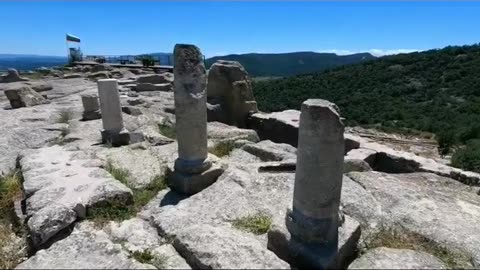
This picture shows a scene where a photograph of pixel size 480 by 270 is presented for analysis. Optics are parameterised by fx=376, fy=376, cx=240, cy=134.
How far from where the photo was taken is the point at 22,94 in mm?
12102

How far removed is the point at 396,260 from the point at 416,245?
74 cm

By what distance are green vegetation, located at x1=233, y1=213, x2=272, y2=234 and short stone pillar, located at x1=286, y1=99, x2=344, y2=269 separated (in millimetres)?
470

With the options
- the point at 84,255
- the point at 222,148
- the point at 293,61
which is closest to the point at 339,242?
the point at 84,255

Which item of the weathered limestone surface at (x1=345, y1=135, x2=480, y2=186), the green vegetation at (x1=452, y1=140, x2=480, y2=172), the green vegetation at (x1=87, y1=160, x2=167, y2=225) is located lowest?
the green vegetation at (x1=452, y1=140, x2=480, y2=172)

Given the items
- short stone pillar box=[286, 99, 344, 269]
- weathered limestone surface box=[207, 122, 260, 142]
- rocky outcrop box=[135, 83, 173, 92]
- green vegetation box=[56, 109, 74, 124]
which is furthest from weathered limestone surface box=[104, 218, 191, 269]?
rocky outcrop box=[135, 83, 173, 92]

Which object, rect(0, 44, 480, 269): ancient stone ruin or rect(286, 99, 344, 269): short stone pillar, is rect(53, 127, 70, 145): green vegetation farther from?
rect(286, 99, 344, 269): short stone pillar

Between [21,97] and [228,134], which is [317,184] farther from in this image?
[21,97]

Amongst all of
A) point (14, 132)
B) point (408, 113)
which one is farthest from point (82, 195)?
point (408, 113)

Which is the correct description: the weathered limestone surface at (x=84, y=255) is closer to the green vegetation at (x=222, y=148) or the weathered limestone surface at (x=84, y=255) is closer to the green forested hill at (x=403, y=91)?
the green vegetation at (x=222, y=148)

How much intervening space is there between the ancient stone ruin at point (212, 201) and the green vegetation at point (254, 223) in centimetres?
1

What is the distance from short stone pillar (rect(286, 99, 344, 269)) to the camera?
11.9 feet

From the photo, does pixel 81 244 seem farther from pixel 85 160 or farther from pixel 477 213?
pixel 477 213

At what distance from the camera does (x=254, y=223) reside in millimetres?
4367

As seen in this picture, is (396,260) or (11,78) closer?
(396,260)
